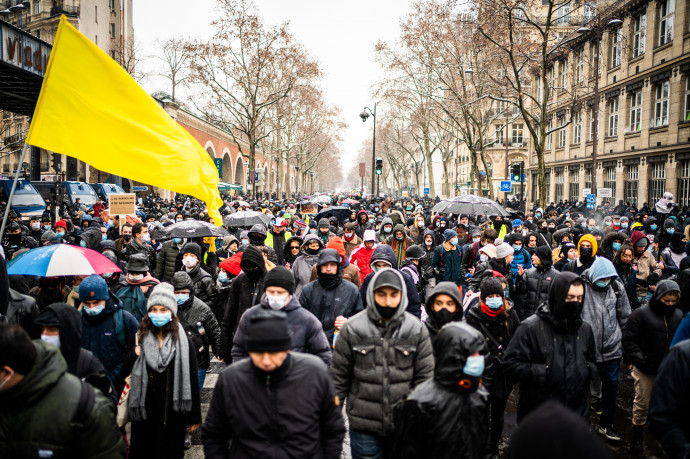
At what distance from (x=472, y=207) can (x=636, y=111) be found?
1923 centimetres

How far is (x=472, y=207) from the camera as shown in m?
12.5

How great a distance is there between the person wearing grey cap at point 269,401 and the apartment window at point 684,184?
2388 cm

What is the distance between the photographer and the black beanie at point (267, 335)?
2.66m

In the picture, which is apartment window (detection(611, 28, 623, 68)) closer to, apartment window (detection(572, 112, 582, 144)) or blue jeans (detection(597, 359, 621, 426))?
apartment window (detection(572, 112, 582, 144))

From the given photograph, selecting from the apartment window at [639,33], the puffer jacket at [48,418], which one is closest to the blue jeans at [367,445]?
the puffer jacket at [48,418]

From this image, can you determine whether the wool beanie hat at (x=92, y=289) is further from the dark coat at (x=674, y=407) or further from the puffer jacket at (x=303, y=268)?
the dark coat at (x=674, y=407)

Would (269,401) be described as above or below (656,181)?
below

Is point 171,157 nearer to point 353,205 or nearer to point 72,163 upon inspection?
point 353,205

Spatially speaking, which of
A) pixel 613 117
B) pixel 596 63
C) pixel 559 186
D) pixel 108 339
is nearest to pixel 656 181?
pixel 613 117

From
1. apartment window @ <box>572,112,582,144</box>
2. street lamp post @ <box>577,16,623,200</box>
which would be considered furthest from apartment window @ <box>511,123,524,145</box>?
street lamp post @ <box>577,16,623,200</box>

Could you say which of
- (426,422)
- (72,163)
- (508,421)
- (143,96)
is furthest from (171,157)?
(72,163)

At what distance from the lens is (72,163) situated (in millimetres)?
32750

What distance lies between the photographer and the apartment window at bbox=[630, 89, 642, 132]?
26484 millimetres

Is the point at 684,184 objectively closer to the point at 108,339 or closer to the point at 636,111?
the point at 636,111
